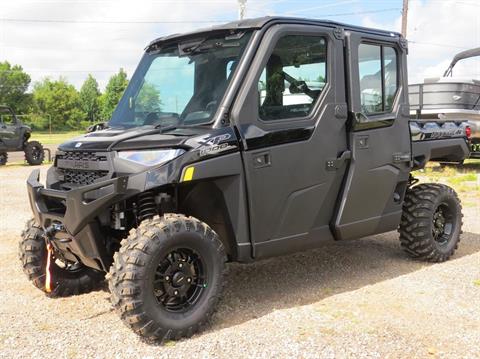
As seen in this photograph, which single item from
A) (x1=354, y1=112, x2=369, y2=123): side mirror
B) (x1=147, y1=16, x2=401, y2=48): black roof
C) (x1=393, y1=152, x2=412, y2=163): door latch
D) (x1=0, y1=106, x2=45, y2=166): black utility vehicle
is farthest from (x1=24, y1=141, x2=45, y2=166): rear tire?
(x1=354, y1=112, x2=369, y2=123): side mirror

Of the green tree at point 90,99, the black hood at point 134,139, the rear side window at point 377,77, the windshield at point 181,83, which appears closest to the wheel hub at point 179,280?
the black hood at point 134,139

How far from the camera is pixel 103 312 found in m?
4.71

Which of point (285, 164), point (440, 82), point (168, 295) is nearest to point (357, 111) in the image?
point (285, 164)

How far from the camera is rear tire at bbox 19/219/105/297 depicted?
4.96 m

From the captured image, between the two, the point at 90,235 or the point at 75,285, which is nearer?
the point at 90,235

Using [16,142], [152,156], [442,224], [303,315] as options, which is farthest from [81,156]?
[16,142]

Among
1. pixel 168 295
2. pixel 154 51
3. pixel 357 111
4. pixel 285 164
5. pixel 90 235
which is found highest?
pixel 154 51

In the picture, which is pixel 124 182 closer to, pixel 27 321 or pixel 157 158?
pixel 157 158

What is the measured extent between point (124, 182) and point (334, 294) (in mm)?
2211

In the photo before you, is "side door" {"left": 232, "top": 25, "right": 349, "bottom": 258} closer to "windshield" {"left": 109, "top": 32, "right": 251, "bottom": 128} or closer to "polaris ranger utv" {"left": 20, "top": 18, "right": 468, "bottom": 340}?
"polaris ranger utv" {"left": 20, "top": 18, "right": 468, "bottom": 340}

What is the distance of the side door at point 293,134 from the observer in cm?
443

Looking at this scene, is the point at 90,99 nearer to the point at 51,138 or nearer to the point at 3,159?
the point at 51,138

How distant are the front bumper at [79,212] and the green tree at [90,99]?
93520 mm

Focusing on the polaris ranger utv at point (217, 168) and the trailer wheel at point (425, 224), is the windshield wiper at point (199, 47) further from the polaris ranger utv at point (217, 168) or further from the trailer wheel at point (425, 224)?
the trailer wheel at point (425, 224)
